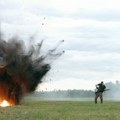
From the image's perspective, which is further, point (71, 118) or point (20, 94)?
point (20, 94)

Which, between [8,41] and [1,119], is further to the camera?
[8,41]

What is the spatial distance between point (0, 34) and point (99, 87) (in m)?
13.0

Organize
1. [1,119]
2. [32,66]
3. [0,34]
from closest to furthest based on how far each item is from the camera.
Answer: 1. [1,119]
2. [0,34]
3. [32,66]

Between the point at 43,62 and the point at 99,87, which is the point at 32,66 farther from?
the point at 99,87

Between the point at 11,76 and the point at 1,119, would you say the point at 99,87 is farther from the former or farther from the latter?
the point at 1,119

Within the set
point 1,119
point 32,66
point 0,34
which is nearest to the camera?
point 1,119

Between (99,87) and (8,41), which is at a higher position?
(8,41)

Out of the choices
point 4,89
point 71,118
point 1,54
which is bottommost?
point 71,118

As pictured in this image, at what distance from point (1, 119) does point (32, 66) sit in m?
24.3

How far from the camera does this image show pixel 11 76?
48000mm

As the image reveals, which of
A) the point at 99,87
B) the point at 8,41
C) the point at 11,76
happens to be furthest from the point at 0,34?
the point at 99,87

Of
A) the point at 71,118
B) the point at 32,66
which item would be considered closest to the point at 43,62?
the point at 32,66

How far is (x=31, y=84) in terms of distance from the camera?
49875 millimetres

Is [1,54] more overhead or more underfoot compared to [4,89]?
more overhead
